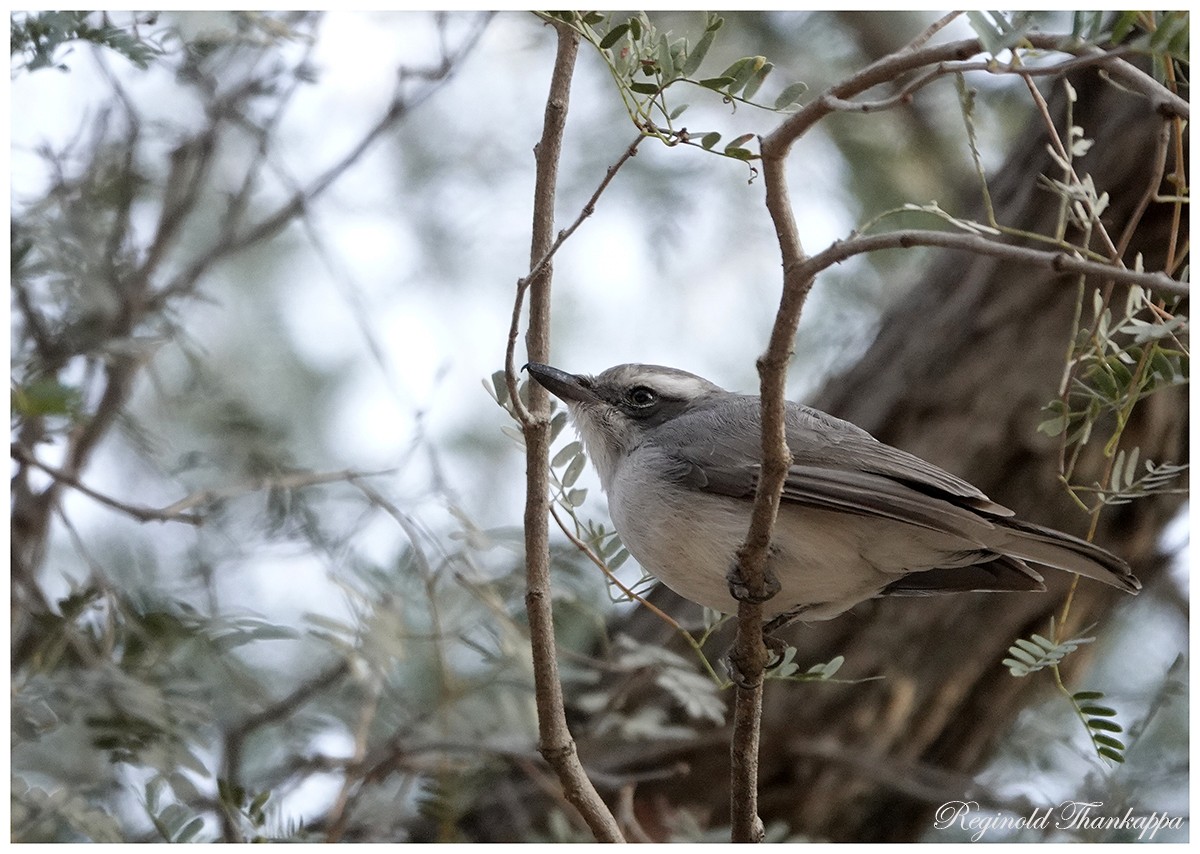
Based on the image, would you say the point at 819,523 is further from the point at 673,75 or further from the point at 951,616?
the point at 951,616

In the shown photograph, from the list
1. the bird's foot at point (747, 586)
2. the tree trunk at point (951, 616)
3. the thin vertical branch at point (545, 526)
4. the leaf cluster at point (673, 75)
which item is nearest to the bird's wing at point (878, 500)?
the bird's foot at point (747, 586)

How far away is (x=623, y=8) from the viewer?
9.01ft

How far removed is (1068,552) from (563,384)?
122 centimetres

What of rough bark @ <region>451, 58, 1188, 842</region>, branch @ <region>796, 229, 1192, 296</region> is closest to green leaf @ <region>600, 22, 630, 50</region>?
branch @ <region>796, 229, 1192, 296</region>

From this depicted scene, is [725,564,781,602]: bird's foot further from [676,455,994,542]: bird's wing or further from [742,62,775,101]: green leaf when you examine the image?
[742,62,775,101]: green leaf

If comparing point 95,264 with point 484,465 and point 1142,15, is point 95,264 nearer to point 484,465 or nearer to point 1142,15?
point 484,465

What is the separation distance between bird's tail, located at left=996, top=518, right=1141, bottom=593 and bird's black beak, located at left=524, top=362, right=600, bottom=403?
3.37 feet

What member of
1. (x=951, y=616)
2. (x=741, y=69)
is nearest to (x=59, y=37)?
(x=741, y=69)

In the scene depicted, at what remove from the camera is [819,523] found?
2.56m

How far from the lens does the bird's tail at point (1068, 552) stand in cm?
230

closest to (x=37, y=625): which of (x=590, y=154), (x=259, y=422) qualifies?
(x=259, y=422)

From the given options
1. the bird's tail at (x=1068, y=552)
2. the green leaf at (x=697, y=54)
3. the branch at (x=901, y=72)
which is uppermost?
the green leaf at (x=697, y=54)

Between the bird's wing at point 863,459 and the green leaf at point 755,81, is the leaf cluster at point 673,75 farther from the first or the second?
the bird's wing at point 863,459

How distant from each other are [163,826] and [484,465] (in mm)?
2377
